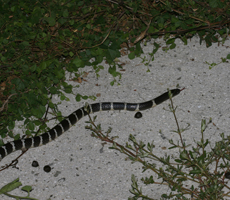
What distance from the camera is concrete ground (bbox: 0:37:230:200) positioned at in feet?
14.4

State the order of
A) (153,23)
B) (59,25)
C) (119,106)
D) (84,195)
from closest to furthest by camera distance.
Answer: (84,195), (119,106), (153,23), (59,25)

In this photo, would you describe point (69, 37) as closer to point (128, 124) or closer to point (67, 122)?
point (67, 122)

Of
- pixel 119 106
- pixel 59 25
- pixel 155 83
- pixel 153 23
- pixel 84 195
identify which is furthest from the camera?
pixel 59 25

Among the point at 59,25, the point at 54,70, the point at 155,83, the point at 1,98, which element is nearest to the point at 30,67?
the point at 54,70

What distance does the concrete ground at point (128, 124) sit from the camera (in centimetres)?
438

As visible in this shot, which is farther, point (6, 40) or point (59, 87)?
point (6, 40)

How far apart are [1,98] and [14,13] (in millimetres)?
2036

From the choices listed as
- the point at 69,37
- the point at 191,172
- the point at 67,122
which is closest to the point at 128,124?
the point at 67,122

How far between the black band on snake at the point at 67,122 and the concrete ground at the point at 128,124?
0.30ft

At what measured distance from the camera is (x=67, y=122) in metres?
5.17

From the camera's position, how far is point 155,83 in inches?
225

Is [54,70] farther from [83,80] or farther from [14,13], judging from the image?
[14,13]

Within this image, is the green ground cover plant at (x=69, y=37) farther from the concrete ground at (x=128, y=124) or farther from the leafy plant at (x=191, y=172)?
the leafy plant at (x=191, y=172)

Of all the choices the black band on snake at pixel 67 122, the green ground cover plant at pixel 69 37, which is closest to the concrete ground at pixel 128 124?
the black band on snake at pixel 67 122
